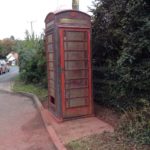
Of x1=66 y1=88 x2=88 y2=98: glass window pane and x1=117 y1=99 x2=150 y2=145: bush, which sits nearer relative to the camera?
x1=117 y1=99 x2=150 y2=145: bush

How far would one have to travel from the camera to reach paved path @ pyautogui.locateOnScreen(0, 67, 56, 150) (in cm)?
670

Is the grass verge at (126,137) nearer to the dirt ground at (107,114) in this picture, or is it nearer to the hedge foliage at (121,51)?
the hedge foliage at (121,51)

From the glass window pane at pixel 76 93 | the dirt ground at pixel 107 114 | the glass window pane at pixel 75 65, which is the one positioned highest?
the glass window pane at pixel 75 65

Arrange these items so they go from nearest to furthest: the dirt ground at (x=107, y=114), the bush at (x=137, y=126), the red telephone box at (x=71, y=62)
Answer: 1. the bush at (x=137, y=126)
2. the dirt ground at (x=107, y=114)
3. the red telephone box at (x=71, y=62)

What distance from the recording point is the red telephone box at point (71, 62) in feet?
26.5

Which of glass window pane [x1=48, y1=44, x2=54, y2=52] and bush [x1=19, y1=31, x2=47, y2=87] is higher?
glass window pane [x1=48, y1=44, x2=54, y2=52]

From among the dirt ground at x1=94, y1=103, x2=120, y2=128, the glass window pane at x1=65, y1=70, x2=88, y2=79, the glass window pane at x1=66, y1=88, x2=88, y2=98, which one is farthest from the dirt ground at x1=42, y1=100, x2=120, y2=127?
the glass window pane at x1=65, y1=70, x2=88, y2=79

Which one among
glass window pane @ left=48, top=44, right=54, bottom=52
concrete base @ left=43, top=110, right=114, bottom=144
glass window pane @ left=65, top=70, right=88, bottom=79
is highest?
glass window pane @ left=48, top=44, right=54, bottom=52

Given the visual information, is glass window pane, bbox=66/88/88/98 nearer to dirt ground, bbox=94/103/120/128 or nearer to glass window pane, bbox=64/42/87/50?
dirt ground, bbox=94/103/120/128

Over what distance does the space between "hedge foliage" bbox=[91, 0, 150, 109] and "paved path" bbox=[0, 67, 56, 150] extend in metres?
2.13

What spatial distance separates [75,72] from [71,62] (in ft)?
1.00

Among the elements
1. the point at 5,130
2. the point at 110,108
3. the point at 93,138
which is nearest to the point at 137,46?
the point at 93,138

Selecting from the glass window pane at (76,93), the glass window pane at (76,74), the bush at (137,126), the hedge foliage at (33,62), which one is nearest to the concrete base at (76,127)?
the glass window pane at (76,93)

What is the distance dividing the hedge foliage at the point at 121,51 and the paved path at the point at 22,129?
213cm
